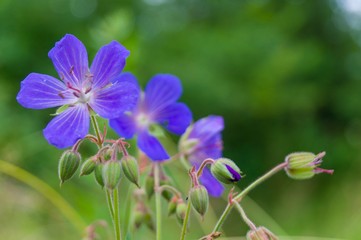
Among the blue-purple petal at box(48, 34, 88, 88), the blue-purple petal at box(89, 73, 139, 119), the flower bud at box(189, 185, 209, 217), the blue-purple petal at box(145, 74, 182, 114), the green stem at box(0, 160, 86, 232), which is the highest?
the green stem at box(0, 160, 86, 232)

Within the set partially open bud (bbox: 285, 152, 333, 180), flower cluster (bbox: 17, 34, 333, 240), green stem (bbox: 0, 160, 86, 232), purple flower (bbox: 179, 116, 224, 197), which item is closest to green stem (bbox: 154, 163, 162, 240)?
flower cluster (bbox: 17, 34, 333, 240)

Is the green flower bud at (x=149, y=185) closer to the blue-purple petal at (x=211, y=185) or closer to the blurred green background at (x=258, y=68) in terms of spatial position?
the blue-purple petal at (x=211, y=185)

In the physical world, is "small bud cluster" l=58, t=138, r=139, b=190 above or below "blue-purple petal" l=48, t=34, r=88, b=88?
below

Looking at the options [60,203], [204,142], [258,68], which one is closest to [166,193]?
[204,142]

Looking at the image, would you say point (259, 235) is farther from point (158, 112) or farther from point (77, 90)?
point (158, 112)

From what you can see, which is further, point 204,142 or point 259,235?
point 204,142

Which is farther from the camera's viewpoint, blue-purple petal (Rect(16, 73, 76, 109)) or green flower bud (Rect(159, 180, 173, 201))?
green flower bud (Rect(159, 180, 173, 201))

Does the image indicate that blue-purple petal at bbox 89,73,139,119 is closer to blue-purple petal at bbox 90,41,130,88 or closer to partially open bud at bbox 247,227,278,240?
blue-purple petal at bbox 90,41,130,88
